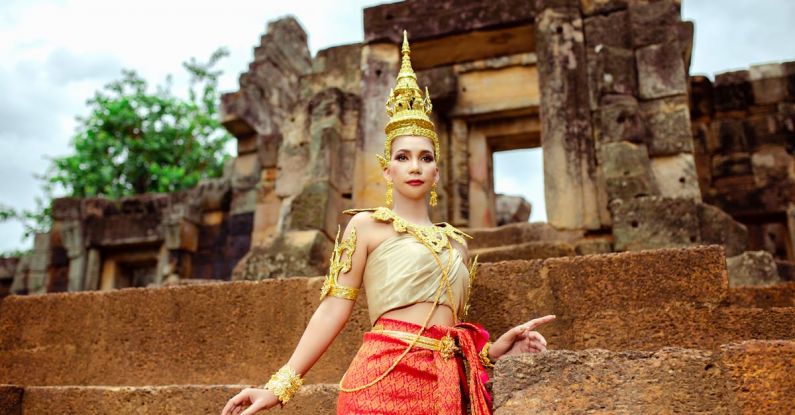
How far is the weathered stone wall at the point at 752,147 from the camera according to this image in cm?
949

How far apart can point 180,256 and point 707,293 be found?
11321 mm

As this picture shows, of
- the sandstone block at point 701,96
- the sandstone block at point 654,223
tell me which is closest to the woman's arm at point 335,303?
the sandstone block at point 654,223

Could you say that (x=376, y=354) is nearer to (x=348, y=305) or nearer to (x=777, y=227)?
(x=348, y=305)

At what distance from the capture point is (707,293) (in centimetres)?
A: 312

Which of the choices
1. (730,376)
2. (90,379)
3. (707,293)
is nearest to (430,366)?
(730,376)

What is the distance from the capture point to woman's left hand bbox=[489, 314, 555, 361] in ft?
8.21

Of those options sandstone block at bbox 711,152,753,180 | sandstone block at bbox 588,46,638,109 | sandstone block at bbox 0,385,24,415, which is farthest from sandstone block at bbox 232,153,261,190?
sandstone block at bbox 0,385,24,415

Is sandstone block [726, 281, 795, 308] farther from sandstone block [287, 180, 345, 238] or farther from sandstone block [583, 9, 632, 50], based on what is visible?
sandstone block [287, 180, 345, 238]

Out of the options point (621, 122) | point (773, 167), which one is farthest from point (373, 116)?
point (773, 167)

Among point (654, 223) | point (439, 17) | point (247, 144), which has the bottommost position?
point (654, 223)

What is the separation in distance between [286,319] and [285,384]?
1.42m

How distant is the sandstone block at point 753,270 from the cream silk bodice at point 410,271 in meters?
3.10

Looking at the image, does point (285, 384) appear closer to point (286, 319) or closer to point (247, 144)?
point (286, 319)

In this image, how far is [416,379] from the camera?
7.89 ft
